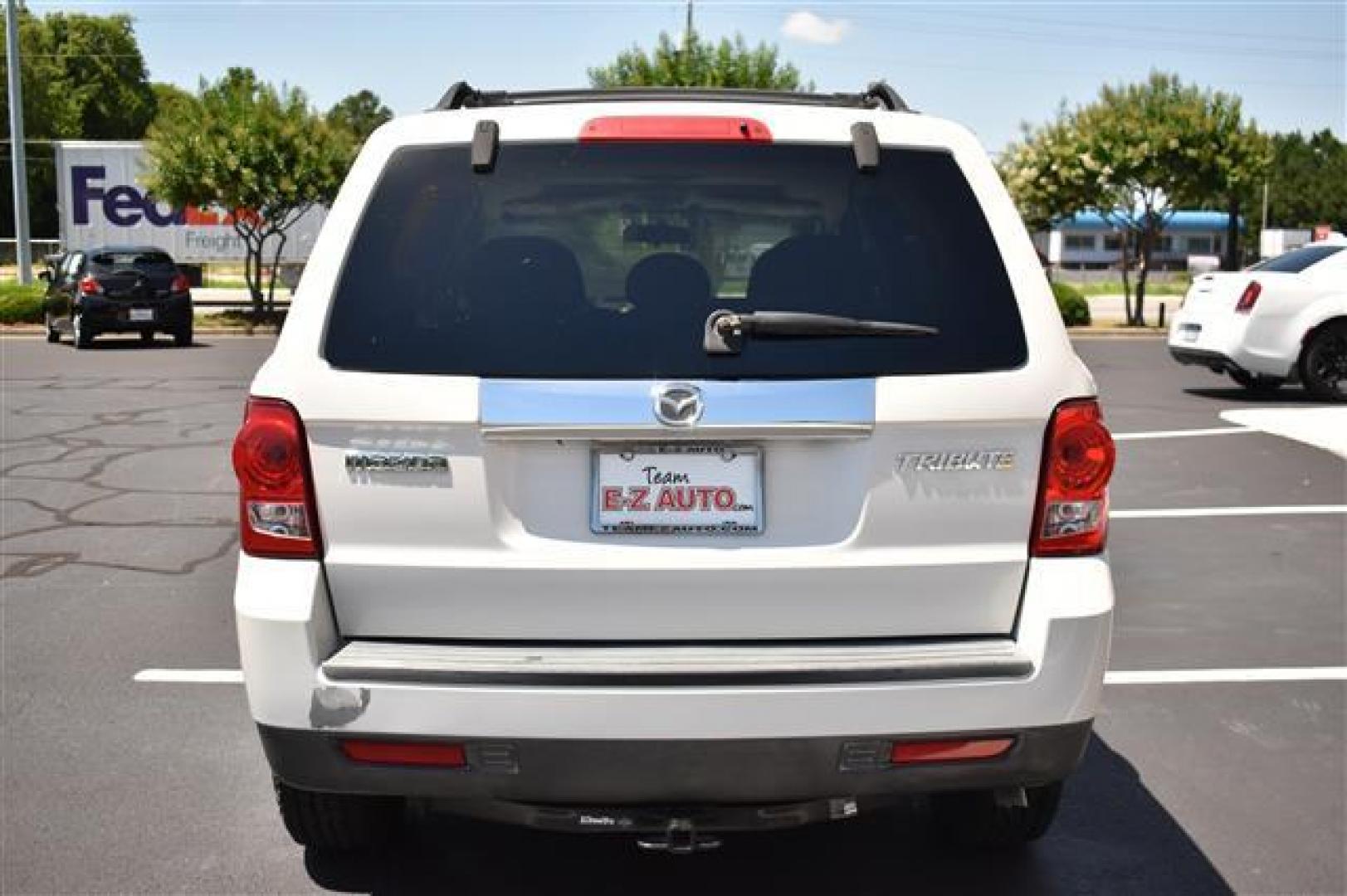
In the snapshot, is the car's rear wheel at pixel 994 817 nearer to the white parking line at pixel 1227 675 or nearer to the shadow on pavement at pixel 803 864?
the shadow on pavement at pixel 803 864

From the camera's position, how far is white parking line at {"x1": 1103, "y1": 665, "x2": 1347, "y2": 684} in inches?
235

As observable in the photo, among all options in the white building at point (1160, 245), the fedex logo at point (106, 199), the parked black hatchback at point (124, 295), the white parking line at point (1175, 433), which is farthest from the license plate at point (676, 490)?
the white building at point (1160, 245)

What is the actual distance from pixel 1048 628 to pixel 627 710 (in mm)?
918

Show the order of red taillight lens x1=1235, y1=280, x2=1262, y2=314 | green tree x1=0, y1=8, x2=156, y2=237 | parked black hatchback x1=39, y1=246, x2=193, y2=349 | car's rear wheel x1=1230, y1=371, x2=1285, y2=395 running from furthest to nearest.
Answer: green tree x1=0, y1=8, x2=156, y2=237, parked black hatchback x1=39, y1=246, x2=193, y2=349, car's rear wheel x1=1230, y1=371, x2=1285, y2=395, red taillight lens x1=1235, y1=280, x2=1262, y2=314

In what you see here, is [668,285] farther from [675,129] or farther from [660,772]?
[660,772]

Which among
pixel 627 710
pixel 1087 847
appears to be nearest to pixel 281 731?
pixel 627 710

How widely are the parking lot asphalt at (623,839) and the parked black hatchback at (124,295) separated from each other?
1457 cm

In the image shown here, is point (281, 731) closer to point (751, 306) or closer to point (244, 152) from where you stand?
point (751, 306)

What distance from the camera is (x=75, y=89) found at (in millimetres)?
90250

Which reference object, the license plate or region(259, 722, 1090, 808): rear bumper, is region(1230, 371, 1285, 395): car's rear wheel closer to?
region(259, 722, 1090, 808): rear bumper

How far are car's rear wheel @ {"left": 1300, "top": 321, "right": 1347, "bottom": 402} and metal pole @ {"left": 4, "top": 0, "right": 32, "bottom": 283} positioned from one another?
23892mm

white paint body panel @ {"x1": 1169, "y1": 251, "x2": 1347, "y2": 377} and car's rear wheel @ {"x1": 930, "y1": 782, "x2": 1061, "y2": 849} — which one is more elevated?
white paint body panel @ {"x1": 1169, "y1": 251, "x2": 1347, "y2": 377}

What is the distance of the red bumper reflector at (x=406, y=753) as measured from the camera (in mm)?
3201

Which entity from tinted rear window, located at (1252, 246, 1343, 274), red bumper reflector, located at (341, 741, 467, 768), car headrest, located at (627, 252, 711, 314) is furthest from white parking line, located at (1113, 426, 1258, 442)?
red bumper reflector, located at (341, 741, 467, 768)
